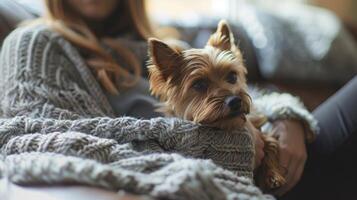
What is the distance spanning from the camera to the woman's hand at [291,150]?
143cm

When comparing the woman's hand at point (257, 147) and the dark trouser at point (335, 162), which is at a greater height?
the woman's hand at point (257, 147)

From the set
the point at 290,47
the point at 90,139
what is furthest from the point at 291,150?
the point at 290,47

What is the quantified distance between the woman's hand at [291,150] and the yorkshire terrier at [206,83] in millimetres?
116

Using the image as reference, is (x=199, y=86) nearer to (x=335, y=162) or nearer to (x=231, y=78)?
(x=231, y=78)

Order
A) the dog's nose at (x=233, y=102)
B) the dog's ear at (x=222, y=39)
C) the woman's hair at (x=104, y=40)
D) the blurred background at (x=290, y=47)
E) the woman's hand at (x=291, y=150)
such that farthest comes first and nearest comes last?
the blurred background at (x=290, y=47), the woman's hair at (x=104, y=40), the woman's hand at (x=291, y=150), the dog's ear at (x=222, y=39), the dog's nose at (x=233, y=102)

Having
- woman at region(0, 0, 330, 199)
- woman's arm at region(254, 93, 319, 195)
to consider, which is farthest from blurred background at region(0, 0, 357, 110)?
woman's arm at region(254, 93, 319, 195)

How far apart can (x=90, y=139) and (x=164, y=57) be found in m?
0.27

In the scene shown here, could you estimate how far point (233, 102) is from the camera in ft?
3.81

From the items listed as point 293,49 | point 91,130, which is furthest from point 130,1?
point 293,49

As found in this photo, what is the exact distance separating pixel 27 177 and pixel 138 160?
21cm

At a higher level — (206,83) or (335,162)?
(206,83)

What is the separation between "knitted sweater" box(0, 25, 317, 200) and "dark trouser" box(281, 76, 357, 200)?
0.24 ft

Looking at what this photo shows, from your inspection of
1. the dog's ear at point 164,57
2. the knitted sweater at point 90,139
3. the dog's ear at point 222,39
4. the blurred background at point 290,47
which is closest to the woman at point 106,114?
the knitted sweater at point 90,139

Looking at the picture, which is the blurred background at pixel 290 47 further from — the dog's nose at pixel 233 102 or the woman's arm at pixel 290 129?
the dog's nose at pixel 233 102
